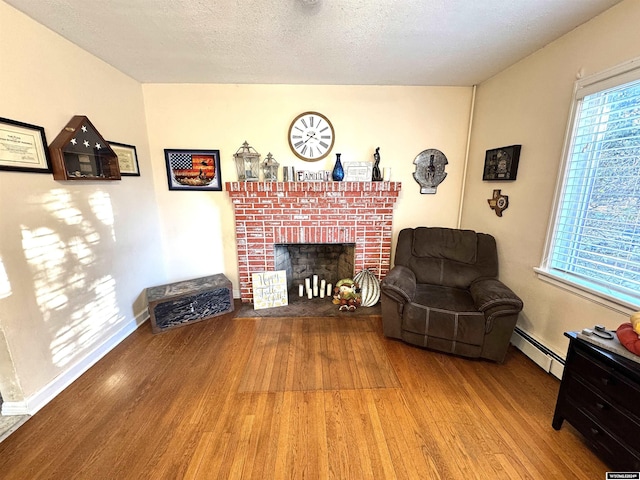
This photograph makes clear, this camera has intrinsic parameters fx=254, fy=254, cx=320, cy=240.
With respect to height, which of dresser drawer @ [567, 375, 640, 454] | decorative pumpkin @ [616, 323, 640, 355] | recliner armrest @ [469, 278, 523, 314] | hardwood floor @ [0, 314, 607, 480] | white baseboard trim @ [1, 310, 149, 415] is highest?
decorative pumpkin @ [616, 323, 640, 355]

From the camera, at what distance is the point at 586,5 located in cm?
151

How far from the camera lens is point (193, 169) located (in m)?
2.89

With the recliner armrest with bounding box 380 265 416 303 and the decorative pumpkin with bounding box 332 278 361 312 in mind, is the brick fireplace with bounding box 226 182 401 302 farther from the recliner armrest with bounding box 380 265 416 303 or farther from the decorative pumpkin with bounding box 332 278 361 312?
the recliner armrest with bounding box 380 265 416 303

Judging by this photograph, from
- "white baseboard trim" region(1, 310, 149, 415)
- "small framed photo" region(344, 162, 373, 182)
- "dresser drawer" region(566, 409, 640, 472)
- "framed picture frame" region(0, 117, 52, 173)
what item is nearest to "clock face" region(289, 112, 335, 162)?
"small framed photo" region(344, 162, 373, 182)

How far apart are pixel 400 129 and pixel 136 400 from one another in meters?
3.40

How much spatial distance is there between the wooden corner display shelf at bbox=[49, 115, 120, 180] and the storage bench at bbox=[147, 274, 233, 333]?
3.84 ft

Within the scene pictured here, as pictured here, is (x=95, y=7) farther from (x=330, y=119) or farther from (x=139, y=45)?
(x=330, y=119)

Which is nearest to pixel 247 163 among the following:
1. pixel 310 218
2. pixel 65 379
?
pixel 310 218

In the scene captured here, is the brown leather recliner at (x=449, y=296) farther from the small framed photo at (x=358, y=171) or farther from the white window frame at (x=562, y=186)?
the small framed photo at (x=358, y=171)

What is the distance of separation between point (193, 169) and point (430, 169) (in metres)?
2.74

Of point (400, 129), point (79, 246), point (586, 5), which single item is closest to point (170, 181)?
point (79, 246)

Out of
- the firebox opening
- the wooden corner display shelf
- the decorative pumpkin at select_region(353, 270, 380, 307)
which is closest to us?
the wooden corner display shelf

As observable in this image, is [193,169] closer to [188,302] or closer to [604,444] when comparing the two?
[188,302]

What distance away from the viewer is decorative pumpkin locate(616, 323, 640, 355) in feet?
3.83
